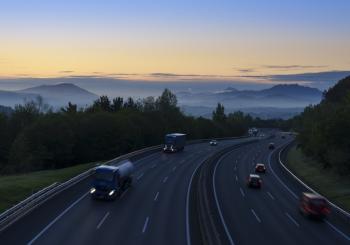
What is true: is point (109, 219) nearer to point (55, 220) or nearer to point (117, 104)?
point (55, 220)

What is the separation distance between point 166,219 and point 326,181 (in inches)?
1167

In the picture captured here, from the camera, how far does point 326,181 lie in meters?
55.6

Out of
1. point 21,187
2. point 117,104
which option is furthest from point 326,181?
point 117,104

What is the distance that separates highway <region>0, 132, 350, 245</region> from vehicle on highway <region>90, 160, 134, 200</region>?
1.74ft

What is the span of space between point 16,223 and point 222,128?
164214 mm

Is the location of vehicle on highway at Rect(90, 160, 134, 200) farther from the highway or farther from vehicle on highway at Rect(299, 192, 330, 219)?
vehicle on highway at Rect(299, 192, 330, 219)

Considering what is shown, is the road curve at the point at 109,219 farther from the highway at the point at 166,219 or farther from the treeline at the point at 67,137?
the treeline at the point at 67,137

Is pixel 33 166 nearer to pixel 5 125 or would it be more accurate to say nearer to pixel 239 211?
pixel 5 125

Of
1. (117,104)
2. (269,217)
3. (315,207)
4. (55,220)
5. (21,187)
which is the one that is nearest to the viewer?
(55,220)

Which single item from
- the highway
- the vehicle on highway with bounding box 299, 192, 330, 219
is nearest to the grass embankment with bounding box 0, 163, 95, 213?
the highway

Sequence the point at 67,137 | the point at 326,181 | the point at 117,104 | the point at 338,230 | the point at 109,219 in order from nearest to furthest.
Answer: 1. the point at 109,219
2. the point at 338,230
3. the point at 326,181
4. the point at 67,137
5. the point at 117,104

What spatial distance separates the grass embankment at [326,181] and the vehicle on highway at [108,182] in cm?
1760

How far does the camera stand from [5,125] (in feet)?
342

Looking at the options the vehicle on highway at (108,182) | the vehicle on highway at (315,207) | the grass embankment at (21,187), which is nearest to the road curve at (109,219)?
the vehicle on highway at (108,182)
